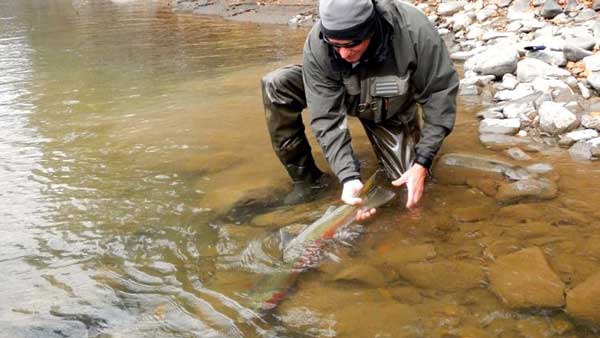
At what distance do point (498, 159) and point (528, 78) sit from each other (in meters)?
2.05

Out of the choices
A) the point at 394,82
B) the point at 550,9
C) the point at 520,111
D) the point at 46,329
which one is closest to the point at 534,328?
the point at 394,82

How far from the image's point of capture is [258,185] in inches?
173

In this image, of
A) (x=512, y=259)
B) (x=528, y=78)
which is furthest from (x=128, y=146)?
(x=528, y=78)

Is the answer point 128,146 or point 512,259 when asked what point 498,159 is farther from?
point 128,146

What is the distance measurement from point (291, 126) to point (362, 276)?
1.38m

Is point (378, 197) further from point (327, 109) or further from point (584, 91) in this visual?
point (584, 91)

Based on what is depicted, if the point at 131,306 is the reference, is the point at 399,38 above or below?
above

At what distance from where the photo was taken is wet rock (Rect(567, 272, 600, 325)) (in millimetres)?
2529

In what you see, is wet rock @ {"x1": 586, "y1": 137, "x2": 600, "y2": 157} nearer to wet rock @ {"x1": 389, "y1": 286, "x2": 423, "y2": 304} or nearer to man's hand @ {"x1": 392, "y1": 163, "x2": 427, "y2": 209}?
man's hand @ {"x1": 392, "y1": 163, "x2": 427, "y2": 209}

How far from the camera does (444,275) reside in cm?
299

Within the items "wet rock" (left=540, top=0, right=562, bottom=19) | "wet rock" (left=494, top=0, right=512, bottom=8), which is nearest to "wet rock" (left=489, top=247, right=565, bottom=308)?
"wet rock" (left=540, top=0, right=562, bottom=19)

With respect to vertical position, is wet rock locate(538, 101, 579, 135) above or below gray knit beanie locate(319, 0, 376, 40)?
below

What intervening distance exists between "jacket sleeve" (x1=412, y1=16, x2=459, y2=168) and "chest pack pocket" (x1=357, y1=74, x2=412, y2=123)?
0.32 feet

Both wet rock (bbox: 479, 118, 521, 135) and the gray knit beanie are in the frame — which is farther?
wet rock (bbox: 479, 118, 521, 135)
